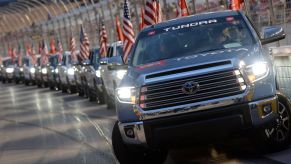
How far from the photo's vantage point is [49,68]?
43625mm

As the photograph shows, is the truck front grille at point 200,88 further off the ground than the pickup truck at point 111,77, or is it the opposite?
the truck front grille at point 200,88

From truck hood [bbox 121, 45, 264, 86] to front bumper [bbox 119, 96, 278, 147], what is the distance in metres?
0.53

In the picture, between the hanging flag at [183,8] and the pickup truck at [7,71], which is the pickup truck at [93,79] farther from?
the pickup truck at [7,71]

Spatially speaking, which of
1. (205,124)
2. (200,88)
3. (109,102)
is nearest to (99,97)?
(109,102)

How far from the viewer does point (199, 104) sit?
9.82 m

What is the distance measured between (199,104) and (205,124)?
0.77 ft

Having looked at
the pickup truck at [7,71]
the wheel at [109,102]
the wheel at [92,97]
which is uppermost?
the wheel at [109,102]

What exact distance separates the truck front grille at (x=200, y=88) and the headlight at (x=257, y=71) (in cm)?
16

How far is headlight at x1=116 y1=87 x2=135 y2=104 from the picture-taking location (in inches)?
404

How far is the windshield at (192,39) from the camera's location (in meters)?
11.2

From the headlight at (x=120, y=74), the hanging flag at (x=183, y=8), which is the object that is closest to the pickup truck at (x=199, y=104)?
the headlight at (x=120, y=74)

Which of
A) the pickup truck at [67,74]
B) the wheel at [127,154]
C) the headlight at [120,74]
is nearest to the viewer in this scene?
the wheel at [127,154]

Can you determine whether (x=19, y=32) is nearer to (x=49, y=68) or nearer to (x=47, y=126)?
(x=49, y=68)

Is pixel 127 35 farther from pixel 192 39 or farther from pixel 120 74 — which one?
pixel 192 39
